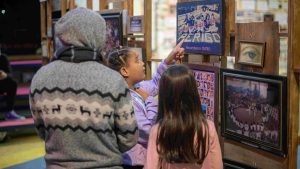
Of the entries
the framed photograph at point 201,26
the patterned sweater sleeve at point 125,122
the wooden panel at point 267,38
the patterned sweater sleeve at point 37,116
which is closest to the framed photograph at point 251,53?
the wooden panel at point 267,38

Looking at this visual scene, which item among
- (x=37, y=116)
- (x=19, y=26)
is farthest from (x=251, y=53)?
(x=19, y=26)

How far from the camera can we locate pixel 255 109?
2.23 m

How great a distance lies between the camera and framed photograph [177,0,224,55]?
8.07 ft

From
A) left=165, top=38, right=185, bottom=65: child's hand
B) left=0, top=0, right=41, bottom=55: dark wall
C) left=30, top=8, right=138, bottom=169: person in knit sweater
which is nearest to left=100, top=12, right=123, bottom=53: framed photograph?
left=165, top=38, right=185, bottom=65: child's hand

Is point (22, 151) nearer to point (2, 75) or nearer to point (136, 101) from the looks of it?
point (2, 75)

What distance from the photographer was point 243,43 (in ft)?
7.72

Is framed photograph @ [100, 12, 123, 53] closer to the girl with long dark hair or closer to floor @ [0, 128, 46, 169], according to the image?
the girl with long dark hair

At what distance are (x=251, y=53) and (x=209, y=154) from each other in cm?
64

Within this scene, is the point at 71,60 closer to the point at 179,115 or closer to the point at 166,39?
the point at 179,115

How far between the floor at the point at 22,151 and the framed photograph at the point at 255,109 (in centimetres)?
320

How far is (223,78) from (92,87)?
0.97m

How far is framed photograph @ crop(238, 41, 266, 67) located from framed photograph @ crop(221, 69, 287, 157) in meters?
0.08

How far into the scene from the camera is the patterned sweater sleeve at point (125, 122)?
1737 mm

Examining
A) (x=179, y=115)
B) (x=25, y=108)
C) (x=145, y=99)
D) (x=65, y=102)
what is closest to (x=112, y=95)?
(x=65, y=102)
